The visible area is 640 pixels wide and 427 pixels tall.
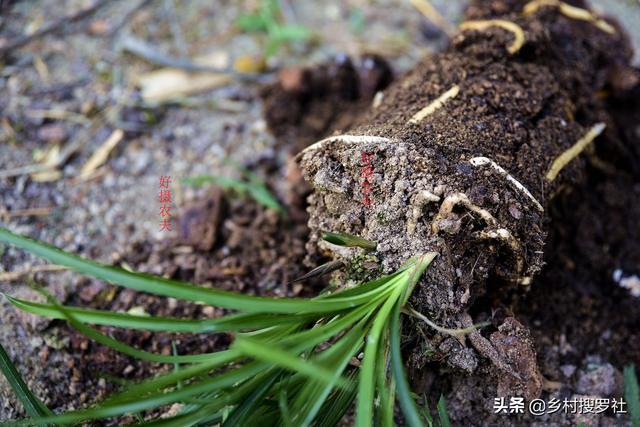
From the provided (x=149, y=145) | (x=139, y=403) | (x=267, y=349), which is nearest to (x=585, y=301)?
(x=267, y=349)

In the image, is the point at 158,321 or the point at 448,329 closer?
the point at 158,321

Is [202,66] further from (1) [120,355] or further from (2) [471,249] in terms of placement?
(2) [471,249]

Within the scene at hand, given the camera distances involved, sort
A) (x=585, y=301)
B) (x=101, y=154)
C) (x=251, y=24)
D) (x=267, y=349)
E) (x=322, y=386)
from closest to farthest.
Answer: (x=267, y=349) < (x=322, y=386) < (x=585, y=301) < (x=101, y=154) < (x=251, y=24)

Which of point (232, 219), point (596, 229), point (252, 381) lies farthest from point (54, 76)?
point (596, 229)

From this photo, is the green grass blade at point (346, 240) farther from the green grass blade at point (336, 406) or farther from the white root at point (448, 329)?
the green grass blade at point (336, 406)

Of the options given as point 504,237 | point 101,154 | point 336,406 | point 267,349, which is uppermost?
point 267,349

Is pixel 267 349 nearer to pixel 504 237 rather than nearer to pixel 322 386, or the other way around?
pixel 322 386
